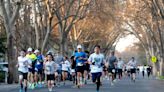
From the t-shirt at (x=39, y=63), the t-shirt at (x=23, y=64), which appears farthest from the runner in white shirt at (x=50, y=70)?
the t-shirt at (x=39, y=63)

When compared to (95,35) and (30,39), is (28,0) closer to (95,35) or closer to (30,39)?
(30,39)

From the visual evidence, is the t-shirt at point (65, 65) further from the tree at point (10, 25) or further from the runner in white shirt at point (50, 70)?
the runner in white shirt at point (50, 70)

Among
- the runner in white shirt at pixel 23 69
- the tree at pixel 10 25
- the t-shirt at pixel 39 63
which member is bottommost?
the runner in white shirt at pixel 23 69

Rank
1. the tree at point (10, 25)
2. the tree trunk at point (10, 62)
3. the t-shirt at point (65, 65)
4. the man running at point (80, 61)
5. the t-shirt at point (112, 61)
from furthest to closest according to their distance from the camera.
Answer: the tree trunk at point (10, 62) → the tree at point (10, 25) → the t-shirt at point (65, 65) → the t-shirt at point (112, 61) → the man running at point (80, 61)

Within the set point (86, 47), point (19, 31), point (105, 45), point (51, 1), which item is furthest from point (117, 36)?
point (51, 1)

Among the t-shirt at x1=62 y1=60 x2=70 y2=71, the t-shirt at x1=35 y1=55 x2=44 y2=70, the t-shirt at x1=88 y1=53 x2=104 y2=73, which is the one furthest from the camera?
the t-shirt at x1=62 y1=60 x2=70 y2=71

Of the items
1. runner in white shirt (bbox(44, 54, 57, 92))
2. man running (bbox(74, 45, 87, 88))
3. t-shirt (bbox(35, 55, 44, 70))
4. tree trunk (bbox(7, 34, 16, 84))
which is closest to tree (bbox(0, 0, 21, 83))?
tree trunk (bbox(7, 34, 16, 84))

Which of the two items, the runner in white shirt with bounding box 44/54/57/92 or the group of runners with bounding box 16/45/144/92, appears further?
the runner in white shirt with bounding box 44/54/57/92

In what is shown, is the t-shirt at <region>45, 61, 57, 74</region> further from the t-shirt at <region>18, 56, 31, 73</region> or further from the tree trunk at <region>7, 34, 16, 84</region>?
the tree trunk at <region>7, 34, 16, 84</region>

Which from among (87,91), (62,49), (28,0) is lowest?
(87,91)

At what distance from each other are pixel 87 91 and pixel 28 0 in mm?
21369

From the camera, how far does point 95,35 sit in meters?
80.4

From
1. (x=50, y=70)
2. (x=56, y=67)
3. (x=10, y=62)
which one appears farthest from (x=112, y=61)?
(x=10, y=62)

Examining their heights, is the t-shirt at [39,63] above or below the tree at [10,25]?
below
